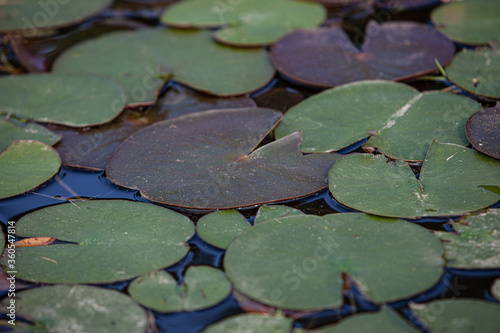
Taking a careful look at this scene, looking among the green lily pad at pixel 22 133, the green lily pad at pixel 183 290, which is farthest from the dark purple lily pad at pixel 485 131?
the green lily pad at pixel 22 133

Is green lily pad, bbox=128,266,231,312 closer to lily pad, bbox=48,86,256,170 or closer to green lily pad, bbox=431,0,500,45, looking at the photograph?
lily pad, bbox=48,86,256,170

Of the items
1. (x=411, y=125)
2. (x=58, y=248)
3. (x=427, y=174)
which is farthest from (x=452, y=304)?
(x=58, y=248)

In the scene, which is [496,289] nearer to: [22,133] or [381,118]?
[381,118]

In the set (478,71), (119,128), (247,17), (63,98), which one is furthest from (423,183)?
(63,98)

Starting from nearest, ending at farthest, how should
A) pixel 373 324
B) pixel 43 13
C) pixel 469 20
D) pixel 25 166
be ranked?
pixel 373 324 → pixel 25 166 → pixel 469 20 → pixel 43 13

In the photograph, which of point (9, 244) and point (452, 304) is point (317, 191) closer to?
point (452, 304)

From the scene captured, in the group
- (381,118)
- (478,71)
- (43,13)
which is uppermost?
(43,13)
